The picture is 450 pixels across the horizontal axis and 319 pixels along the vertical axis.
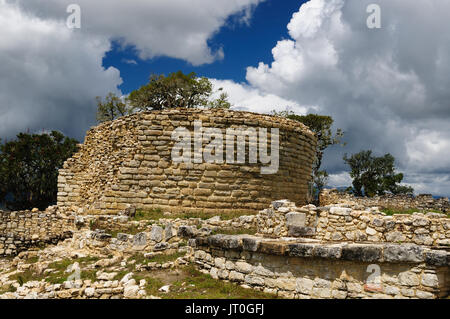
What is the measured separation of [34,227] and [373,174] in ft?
123

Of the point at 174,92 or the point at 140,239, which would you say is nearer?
the point at 140,239

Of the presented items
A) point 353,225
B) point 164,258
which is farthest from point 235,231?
point 353,225

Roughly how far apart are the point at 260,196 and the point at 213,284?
6392 millimetres

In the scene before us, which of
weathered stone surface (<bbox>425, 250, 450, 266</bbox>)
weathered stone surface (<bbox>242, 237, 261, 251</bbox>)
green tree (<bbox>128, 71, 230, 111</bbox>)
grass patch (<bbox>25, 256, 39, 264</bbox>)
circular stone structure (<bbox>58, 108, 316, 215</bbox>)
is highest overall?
green tree (<bbox>128, 71, 230, 111</bbox>)

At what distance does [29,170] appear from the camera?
A: 89.9ft

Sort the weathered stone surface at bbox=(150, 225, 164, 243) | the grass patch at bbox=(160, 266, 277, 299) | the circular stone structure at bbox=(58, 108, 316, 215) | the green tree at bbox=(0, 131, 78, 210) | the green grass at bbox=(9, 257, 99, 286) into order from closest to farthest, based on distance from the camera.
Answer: the grass patch at bbox=(160, 266, 277, 299), the green grass at bbox=(9, 257, 99, 286), the weathered stone surface at bbox=(150, 225, 164, 243), the circular stone structure at bbox=(58, 108, 316, 215), the green tree at bbox=(0, 131, 78, 210)

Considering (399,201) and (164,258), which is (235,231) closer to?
(164,258)

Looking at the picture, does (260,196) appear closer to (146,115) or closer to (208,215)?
(208,215)

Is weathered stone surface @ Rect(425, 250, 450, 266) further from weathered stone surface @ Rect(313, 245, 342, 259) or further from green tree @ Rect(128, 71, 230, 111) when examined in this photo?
green tree @ Rect(128, 71, 230, 111)

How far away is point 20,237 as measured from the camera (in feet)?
47.7

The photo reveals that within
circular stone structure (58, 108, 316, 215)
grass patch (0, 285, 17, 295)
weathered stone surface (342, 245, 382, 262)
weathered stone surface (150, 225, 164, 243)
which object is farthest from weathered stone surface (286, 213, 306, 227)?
grass patch (0, 285, 17, 295)

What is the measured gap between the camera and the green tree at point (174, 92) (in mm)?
32750

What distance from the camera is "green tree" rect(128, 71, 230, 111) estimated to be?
3275 cm

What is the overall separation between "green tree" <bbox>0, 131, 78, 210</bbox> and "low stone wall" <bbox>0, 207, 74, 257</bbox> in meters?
13.3
